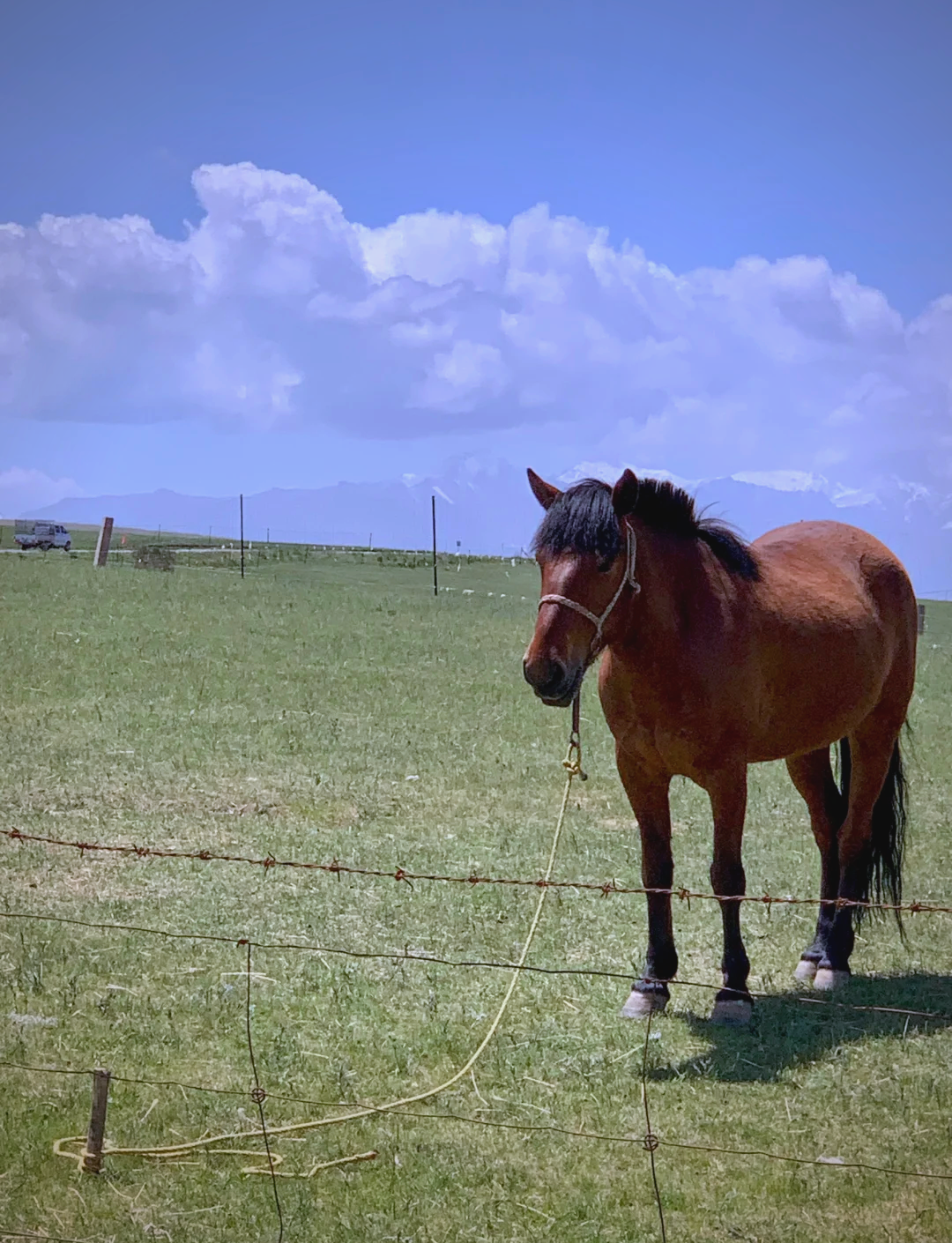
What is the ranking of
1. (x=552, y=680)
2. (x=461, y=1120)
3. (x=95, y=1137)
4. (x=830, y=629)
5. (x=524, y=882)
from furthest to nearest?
(x=830, y=629) < (x=552, y=680) < (x=524, y=882) < (x=461, y=1120) < (x=95, y=1137)

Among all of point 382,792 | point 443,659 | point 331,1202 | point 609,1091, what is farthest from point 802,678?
point 443,659

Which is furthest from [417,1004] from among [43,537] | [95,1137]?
[43,537]

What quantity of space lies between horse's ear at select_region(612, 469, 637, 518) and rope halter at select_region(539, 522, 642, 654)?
14cm

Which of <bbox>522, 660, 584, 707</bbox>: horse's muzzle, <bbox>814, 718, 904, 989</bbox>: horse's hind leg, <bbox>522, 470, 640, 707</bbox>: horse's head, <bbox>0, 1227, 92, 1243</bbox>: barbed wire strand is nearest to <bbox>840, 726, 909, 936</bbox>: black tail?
<bbox>814, 718, 904, 989</bbox>: horse's hind leg

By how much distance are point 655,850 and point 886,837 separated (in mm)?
1829

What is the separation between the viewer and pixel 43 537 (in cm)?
4428

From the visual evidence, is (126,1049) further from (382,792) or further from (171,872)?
(382,792)

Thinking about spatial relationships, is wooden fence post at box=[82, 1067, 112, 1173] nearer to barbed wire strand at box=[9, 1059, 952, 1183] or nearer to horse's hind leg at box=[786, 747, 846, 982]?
barbed wire strand at box=[9, 1059, 952, 1183]

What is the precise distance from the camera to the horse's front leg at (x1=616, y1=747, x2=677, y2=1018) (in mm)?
6176

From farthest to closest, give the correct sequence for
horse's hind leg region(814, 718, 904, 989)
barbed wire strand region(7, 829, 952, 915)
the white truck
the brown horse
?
1. the white truck
2. horse's hind leg region(814, 718, 904, 989)
3. the brown horse
4. barbed wire strand region(7, 829, 952, 915)

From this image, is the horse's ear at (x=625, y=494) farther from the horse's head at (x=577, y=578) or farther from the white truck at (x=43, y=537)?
the white truck at (x=43, y=537)

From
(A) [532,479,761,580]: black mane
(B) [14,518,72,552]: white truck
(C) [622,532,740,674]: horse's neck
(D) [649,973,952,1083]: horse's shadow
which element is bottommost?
(D) [649,973,952,1083]: horse's shadow

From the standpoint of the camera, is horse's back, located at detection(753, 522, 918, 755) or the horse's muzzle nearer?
the horse's muzzle

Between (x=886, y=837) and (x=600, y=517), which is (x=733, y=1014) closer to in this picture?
(x=886, y=837)
